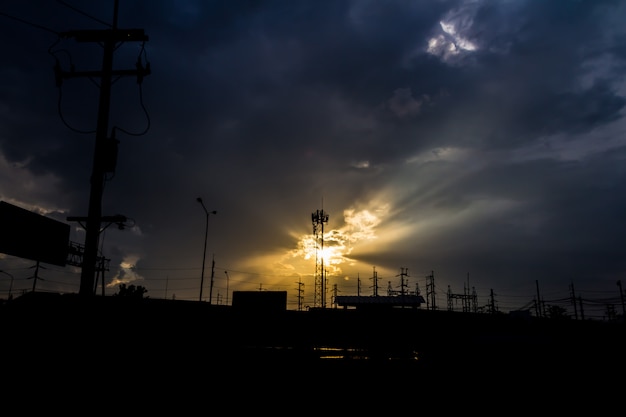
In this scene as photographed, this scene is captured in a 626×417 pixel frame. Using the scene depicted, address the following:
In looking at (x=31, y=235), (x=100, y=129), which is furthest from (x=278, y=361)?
(x=31, y=235)

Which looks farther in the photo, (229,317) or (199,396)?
(229,317)

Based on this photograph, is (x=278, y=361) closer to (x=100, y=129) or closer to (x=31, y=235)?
(x=100, y=129)

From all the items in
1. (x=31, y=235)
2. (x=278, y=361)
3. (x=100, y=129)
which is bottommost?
(x=278, y=361)

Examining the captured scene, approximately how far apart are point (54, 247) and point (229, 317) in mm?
27683

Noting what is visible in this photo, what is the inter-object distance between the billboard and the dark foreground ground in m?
22.9

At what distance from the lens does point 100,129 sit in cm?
1224

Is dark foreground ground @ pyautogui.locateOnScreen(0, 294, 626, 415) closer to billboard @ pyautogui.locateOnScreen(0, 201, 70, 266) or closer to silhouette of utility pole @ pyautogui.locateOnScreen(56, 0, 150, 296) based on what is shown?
silhouette of utility pole @ pyautogui.locateOnScreen(56, 0, 150, 296)

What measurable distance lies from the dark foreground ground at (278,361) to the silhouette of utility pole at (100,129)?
3238mm

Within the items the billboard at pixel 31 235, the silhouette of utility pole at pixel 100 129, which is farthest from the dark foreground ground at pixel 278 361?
the billboard at pixel 31 235

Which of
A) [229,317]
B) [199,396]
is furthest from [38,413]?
[229,317]

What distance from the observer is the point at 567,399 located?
10000 millimetres

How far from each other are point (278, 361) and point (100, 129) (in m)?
9.71

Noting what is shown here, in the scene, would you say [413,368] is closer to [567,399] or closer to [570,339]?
[567,399]

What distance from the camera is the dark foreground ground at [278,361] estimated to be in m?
8.03
